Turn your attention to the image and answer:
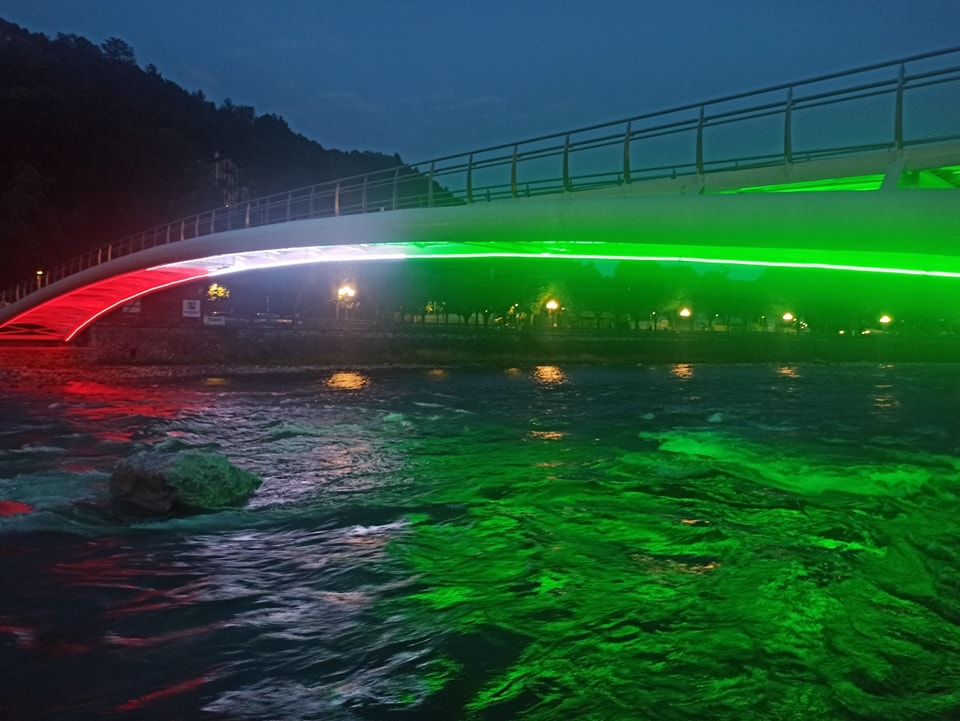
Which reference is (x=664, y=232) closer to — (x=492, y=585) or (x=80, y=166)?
(x=492, y=585)

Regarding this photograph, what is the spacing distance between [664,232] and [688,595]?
24.3ft

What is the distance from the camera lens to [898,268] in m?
15.5

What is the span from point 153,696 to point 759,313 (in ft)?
207

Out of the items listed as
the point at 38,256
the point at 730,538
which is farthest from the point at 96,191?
the point at 730,538

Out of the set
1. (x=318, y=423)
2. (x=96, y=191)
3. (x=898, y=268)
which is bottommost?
(x=318, y=423)

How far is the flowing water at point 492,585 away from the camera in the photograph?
5258mm

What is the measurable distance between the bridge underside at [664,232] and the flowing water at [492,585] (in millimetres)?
3374

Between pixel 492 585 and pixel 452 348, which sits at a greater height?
pixel 452 348

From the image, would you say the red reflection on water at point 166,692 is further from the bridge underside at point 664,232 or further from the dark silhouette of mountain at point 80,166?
the dark silhouette of mountain at point 80,166

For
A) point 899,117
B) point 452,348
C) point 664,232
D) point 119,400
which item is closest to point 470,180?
point 664,232

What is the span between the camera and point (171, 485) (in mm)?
9898

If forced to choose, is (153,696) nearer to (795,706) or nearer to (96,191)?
(795,706)

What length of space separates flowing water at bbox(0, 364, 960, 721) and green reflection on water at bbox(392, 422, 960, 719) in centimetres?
3

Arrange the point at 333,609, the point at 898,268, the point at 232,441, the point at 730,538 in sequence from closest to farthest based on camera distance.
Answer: the point at 333,609, the point at 730,538, the point at 898,268, the point at 232,441
